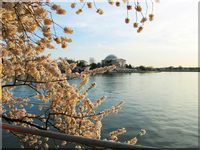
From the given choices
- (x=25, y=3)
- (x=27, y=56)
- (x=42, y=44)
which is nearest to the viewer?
(x=25, y=3)

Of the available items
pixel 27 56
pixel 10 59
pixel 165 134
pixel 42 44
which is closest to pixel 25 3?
pixel 42 44

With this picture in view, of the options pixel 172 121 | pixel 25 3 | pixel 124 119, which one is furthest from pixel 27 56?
pixel 172 121

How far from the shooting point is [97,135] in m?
7.12

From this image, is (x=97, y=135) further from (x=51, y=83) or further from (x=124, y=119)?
(x=124, y=119)

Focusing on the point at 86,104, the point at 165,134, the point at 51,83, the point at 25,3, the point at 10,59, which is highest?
the point at 25,3

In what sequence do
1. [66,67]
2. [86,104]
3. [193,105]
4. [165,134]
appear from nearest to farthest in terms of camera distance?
[86,104] < [66,67] < [165,134] < [193,105]

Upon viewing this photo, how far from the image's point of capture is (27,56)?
18.9 feet

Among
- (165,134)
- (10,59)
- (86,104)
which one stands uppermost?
(10,59)

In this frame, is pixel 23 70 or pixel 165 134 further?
pixel 165 134

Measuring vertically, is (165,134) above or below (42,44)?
below

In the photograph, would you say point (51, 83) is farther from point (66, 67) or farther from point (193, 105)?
point (193, 105)

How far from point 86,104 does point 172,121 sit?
23.0 meters

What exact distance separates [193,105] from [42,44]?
118 feet

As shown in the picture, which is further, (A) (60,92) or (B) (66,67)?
(B) (66,67)
